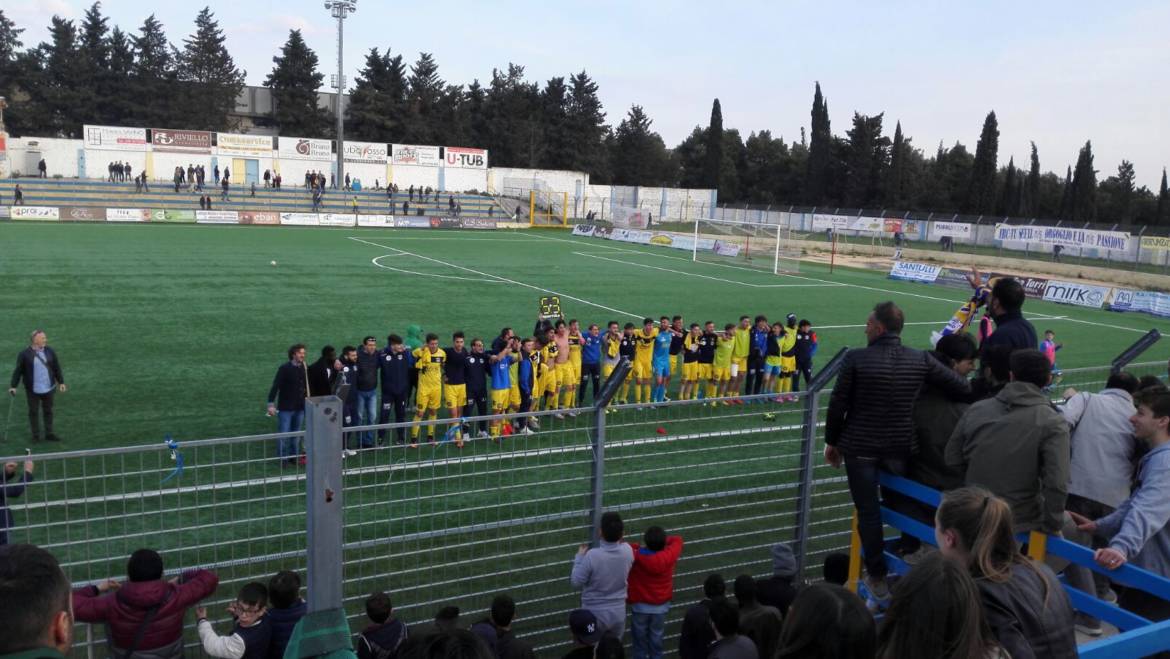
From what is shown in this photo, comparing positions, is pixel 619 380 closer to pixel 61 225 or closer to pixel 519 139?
pixel 61 225

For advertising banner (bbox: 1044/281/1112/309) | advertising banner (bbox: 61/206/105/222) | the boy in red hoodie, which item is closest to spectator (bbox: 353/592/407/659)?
the boy in red hoodie

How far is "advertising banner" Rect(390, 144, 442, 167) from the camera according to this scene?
68.4m

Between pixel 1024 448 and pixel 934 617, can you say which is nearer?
pixel 934 617

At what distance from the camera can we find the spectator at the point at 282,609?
491 centimetres

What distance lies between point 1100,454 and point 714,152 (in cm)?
7857

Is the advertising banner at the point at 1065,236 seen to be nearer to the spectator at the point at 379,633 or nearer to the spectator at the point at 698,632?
the spectator at the point at 698,632

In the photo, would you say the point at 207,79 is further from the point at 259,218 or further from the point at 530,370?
the point at 530,370

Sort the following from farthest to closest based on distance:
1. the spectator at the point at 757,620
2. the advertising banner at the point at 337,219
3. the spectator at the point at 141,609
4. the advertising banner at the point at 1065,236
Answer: the advertising banner at the point at 337,219
the advertising banner at the point at 1065,236
the spectator at the point at 141,609
the spectator at the point at 757,620

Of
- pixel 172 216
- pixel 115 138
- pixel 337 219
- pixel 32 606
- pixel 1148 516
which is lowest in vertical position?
pixel 172 216

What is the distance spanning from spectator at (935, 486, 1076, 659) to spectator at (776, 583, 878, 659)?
59 cm

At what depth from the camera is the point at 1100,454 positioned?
5062mm

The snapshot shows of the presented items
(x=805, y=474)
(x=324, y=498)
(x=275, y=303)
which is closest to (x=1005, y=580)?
(x=324, y=498)

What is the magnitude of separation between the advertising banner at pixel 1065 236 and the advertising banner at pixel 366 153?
45.3m

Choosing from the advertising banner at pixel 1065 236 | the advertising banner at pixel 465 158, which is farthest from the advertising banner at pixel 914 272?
the advertising banner at pixel 465 158
